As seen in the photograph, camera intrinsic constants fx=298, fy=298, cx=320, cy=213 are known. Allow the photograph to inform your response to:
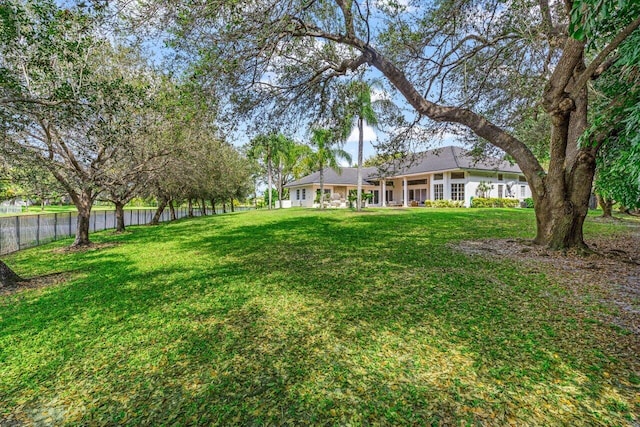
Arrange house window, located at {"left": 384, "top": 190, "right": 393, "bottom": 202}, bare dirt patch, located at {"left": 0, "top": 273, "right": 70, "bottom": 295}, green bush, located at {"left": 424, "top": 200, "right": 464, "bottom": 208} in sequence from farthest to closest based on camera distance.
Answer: house window, located at {"left": 384, "top": 190, "right": 393, "bottom": 202} → green bush, located at {"left": 424, "top": 200, "right": 464, "bottom": 208} → bare dirt patch, located at {"left": 0, "top": 273, "right": 70, "bottom": 295}

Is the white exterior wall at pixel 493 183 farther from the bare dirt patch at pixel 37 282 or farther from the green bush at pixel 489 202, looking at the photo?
the bare dirt patch at pixel 37 282

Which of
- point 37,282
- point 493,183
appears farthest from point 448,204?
point 37,282

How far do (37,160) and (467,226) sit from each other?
16.0 meters

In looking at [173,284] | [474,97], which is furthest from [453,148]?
[173,284]

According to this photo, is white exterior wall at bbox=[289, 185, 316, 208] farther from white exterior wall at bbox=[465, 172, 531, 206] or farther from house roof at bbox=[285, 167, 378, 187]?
white exterior wall at bbox=[465, 172, 531, 206]

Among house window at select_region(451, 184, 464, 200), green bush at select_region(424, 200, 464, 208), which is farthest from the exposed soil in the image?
house window at select_region(451, 184, 464, 200)

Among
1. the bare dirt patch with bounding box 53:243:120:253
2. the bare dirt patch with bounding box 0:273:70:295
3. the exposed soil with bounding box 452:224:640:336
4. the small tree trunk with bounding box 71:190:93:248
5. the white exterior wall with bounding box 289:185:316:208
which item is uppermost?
the white exterior wall with bounding box 289:185:316:208

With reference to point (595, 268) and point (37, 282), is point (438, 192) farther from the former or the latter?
point (37, 282)

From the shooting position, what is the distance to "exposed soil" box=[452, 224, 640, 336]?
14.6 ft

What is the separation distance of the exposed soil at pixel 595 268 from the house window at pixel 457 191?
18481mm

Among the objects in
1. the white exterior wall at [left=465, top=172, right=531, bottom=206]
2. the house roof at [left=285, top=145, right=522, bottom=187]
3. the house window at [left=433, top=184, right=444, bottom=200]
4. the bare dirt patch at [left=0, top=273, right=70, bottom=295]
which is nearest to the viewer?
the bare dirt patch at [left=0, top=273, right=70, bottom=295]

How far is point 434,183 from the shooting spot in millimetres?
29750

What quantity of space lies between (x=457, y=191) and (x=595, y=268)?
916 inches

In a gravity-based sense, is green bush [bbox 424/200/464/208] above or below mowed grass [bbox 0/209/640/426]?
above
